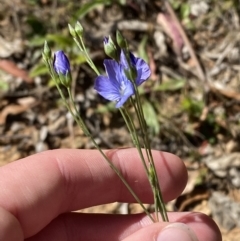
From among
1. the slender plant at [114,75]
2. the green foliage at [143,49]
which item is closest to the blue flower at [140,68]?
the slender plant at [114,75]

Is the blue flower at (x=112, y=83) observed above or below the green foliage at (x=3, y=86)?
above

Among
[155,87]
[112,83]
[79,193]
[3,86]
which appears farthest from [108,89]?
[3,86]

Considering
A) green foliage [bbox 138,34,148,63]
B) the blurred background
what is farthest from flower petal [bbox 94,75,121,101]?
green foliage [bbox 138,34,148,63]

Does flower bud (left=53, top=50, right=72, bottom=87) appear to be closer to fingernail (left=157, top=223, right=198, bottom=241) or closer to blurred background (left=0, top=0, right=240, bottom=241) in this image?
fingernail (left=157, top=223, right=198, bottom=241)

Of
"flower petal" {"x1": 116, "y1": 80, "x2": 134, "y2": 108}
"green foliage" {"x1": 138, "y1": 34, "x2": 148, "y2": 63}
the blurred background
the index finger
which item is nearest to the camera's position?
"flower petal" {"x1": 116, "y1": 80, "x2": 134, "y2": 108}

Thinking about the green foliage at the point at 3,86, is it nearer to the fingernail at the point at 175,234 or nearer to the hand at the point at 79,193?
the hand at the point at 79,193

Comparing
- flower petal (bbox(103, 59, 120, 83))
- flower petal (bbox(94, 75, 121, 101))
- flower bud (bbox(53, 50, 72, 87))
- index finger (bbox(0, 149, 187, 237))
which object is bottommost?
index finger (bbox(0, 149, 187, 237))

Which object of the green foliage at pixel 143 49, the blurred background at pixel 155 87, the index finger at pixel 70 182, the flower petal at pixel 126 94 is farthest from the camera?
the green foliage at pixel 143 49

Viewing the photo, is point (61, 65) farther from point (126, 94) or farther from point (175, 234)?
point (175, 234)
